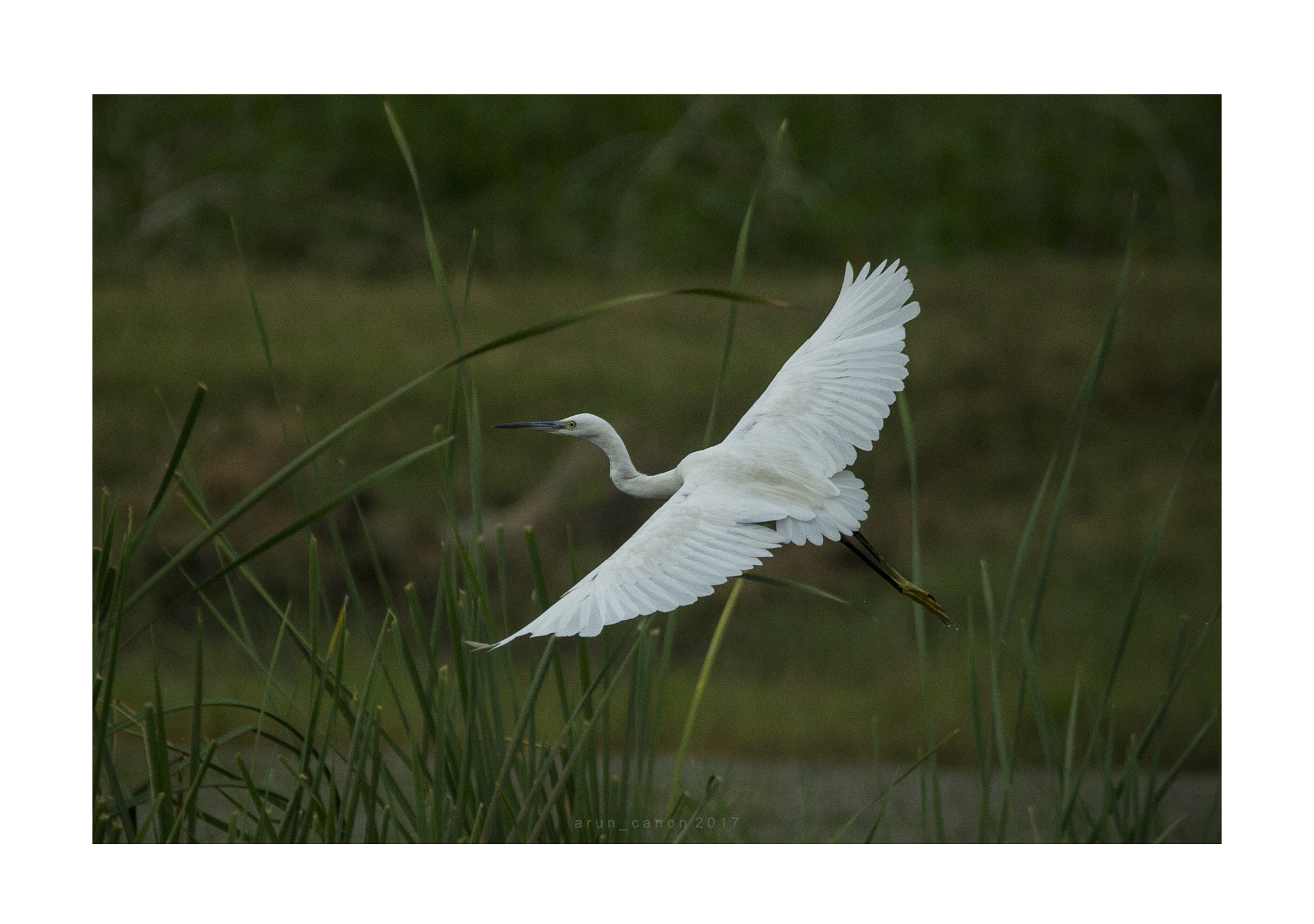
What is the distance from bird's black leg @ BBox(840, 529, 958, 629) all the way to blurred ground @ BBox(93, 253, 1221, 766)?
0.59 metres

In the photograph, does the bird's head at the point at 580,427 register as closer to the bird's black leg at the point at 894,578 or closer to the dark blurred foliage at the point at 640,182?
the bird's black leg at the point at 894,578

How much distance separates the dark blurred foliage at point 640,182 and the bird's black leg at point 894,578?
74 cm

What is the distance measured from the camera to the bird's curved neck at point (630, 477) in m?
1.16

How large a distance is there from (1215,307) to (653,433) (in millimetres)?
905

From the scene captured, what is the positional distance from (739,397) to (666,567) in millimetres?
784

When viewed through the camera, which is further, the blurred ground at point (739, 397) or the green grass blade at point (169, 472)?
the blurred ground at point (739, 397)

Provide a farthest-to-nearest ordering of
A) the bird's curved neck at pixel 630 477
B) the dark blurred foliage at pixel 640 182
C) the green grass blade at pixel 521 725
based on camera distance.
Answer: the dark blurred foliage at pixel 640 182
the bird's curved neck at pixel 630 477
the green grass blade at pixel 521 725

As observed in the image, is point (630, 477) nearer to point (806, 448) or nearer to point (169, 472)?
point (806, 448)

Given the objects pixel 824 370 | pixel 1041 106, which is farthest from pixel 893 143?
pixel 824 370

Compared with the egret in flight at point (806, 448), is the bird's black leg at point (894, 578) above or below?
below

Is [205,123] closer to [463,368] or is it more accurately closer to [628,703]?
[463,368]

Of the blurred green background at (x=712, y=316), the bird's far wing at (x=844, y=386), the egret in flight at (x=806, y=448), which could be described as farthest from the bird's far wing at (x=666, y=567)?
the blurred green background at (x=712, y=316)
